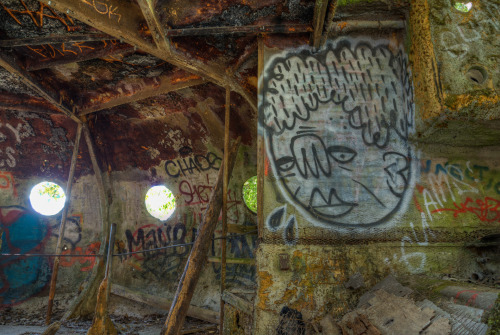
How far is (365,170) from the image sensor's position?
13.4 feet

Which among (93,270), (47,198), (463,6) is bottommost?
(93,270)

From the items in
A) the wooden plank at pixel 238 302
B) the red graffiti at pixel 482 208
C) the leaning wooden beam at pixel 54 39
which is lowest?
the wooden plank at pixel 238 302

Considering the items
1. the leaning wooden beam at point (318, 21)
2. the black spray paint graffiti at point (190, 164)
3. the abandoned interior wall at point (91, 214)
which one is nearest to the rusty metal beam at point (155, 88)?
the abandoned interior wall at point (91, 214)

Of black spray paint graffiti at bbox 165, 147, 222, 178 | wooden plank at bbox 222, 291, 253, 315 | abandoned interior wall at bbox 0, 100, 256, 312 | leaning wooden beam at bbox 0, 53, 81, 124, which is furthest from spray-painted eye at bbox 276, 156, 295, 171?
leaning wooden beam at bbox 0, 53, 81, 124

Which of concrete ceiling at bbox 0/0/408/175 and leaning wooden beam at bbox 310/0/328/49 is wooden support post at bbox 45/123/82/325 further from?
leaning wooden beam at bbox 310/0/328/49

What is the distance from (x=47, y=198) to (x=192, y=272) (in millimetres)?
6015

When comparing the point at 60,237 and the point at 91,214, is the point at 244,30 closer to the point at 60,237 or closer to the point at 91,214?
the point at 60,237

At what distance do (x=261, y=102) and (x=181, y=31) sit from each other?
1.25 metres

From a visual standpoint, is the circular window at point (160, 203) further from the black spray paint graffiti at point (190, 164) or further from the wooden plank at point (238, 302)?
the wooden plank at point (238, 302)

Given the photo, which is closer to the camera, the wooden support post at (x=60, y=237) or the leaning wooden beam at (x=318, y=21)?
the leaning wooden beam at (x=318, y=21)

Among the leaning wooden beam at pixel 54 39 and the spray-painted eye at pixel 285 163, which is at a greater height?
the leaning wooden beam at pixel 54 39

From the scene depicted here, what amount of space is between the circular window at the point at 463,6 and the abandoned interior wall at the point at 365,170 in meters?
0.09

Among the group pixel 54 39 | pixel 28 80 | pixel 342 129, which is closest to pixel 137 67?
pixel 54 39

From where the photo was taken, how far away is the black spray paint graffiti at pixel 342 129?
3980mm
